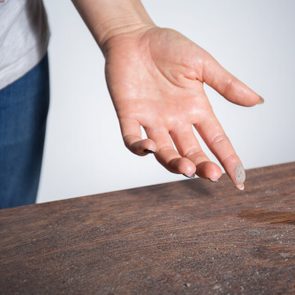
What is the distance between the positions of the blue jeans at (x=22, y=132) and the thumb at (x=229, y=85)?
34 centimetres

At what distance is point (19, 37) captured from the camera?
68 cm

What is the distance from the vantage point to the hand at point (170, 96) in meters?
0.50

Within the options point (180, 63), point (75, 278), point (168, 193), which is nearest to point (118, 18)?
point (180, 63)

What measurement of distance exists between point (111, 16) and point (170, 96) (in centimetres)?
17

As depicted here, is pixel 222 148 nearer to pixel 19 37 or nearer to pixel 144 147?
pixel 144 147

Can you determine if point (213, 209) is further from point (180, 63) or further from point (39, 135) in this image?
point (39, 135)

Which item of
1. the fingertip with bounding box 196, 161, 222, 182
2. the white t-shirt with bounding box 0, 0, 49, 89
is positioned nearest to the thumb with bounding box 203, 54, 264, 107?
the fingertip with bounding box 196, 161, 222, 182

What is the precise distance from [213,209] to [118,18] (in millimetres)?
327

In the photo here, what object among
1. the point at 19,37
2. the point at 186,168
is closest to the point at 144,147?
the point at 186,168

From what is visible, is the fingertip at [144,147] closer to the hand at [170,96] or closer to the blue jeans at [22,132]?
the hand at [170,96]

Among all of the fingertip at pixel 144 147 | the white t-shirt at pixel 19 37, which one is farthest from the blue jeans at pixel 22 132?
the fingertip at pixel 144 147

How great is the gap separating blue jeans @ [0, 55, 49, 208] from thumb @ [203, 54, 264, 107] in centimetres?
34

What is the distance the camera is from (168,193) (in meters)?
0.58

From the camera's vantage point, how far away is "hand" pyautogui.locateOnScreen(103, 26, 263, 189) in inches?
19.5
